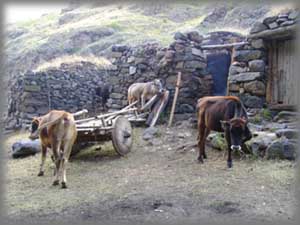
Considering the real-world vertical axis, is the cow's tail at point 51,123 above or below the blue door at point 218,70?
below

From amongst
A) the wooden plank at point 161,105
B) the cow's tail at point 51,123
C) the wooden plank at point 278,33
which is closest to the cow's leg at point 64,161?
the cow's tail at point 51,123

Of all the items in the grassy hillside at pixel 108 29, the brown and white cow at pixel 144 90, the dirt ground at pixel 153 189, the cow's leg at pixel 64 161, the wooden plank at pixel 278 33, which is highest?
the grassy hillside at pixel 108 29

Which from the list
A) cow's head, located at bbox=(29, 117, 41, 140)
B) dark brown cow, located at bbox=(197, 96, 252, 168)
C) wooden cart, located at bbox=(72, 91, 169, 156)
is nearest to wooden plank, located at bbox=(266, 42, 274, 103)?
→ dark brown cow, located at bbox=(197, 96, 252, 168)

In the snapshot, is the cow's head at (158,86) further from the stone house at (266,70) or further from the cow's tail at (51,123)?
the cow's tail at (51,123)

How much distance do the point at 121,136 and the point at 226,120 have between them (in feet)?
6.77

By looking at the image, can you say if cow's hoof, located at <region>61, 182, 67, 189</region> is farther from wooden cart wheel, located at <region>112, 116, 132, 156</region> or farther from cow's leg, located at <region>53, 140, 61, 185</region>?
wooden cart wheel, located at <region>112, 116, 132, 156</region>

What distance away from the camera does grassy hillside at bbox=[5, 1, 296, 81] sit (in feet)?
57.8

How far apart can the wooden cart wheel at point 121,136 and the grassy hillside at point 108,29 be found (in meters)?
9.34

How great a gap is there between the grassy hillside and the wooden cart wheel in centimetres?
934

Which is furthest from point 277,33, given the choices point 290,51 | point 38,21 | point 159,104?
point 38,21

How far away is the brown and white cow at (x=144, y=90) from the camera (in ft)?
32.7

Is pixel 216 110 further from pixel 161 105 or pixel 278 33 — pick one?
pixel 161 105

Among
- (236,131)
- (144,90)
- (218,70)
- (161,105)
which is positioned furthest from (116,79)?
(236,131)

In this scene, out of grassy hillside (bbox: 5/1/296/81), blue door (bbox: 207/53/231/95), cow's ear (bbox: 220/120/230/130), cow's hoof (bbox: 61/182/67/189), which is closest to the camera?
cow's hoof (bbox: 61/182/67/189)
